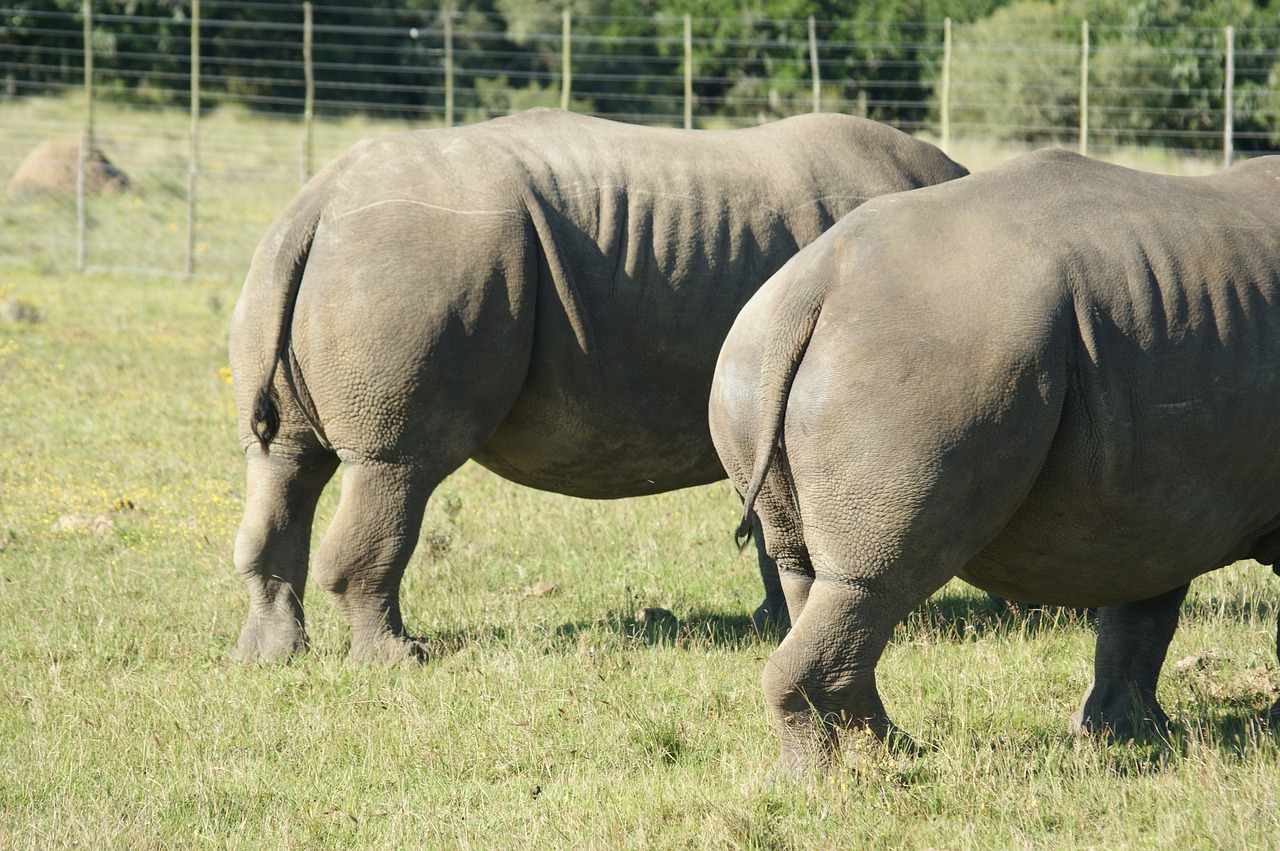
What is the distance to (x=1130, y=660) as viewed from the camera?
5062mm

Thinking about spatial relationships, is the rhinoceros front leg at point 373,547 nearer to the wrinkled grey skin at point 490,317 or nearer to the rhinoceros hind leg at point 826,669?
the wrinkled grey skin at point 490,317

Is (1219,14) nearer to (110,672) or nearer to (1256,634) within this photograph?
(1256,634)

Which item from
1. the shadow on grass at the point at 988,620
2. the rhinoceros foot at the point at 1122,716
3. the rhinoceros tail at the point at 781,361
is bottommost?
the shadow on grass at the point at 988,620

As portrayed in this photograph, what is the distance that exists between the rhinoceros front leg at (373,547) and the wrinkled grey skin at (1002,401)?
1.82 metres

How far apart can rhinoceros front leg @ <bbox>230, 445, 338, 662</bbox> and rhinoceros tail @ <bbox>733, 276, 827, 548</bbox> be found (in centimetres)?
282

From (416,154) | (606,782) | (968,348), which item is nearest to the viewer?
(968,348)

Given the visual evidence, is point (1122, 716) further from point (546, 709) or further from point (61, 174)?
point (61, 174)

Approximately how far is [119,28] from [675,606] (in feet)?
112

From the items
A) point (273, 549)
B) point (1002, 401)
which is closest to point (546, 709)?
point (273, 549)

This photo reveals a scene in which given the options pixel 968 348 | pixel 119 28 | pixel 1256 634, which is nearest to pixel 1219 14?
pixel 119 28

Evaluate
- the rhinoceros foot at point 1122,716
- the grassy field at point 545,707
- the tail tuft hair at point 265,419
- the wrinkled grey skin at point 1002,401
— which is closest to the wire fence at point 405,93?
the grassy field at point 545,707

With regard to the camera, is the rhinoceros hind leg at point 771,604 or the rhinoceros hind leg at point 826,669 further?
the rhinoceros hind leg at point 771,604

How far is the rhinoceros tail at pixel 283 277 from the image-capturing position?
19.0 feet

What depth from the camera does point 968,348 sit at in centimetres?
393
